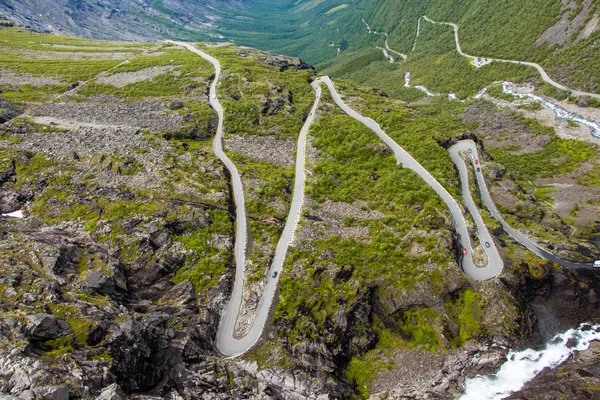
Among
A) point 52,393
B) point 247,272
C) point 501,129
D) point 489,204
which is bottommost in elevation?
point 52,393

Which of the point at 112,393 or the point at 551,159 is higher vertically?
the point at 551,159

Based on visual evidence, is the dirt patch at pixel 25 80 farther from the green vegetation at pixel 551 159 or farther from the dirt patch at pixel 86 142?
the green vegetation at pixel 551 159

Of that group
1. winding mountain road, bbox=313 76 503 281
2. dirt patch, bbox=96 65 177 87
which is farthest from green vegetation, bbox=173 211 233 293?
dirt patch, bbox=96 65 177 87

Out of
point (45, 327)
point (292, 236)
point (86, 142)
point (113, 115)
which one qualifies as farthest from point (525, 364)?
point (113, 115)

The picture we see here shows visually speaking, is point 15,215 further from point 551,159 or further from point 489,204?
point 551,159

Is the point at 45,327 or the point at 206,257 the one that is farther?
the point at 206,257

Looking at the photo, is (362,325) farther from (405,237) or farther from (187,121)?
(187,121)

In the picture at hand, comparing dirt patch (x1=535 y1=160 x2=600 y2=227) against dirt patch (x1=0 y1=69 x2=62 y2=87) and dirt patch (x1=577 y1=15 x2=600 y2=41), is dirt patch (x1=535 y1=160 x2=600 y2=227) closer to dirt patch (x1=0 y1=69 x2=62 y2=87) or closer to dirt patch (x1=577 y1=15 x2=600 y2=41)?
dirt patch (x1=577 y1=15 x2=600 y2=41)

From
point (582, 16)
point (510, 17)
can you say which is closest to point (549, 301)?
point (582, 16)
